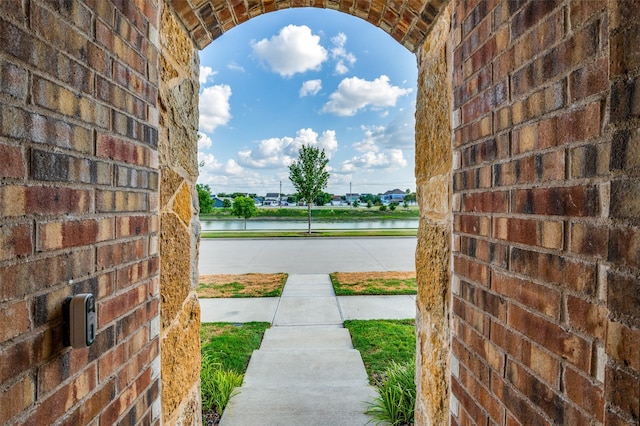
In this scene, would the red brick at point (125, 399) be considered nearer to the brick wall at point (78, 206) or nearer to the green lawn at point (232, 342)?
the brick wall at point (78, 206)

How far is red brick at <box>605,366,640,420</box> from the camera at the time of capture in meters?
0.69

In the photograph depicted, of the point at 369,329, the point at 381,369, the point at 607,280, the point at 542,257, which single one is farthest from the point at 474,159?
the point at 369,329

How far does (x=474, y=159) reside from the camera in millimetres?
1404

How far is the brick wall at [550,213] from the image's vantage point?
2.41ft

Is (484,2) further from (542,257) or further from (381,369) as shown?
(381,369)

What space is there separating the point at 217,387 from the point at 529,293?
249cm

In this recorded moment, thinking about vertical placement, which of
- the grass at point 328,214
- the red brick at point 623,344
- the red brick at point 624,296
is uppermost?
the red brick at point 624,296

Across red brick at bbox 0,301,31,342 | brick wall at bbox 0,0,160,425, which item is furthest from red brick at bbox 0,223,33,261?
red brick at bbox 0,301,31,342

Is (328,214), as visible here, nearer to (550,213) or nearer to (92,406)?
(92,406)

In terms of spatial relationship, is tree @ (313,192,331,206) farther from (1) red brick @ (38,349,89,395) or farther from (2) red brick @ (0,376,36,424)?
(2) red brick @ (0,376,36,424)

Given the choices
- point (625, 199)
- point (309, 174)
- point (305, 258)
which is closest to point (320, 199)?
point (309, 174)

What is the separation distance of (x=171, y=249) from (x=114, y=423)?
71 centimetres

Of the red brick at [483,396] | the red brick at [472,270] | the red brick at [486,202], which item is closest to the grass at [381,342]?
the red brick at [483,396]

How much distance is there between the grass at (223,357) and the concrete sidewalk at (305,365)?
0.30 feet
